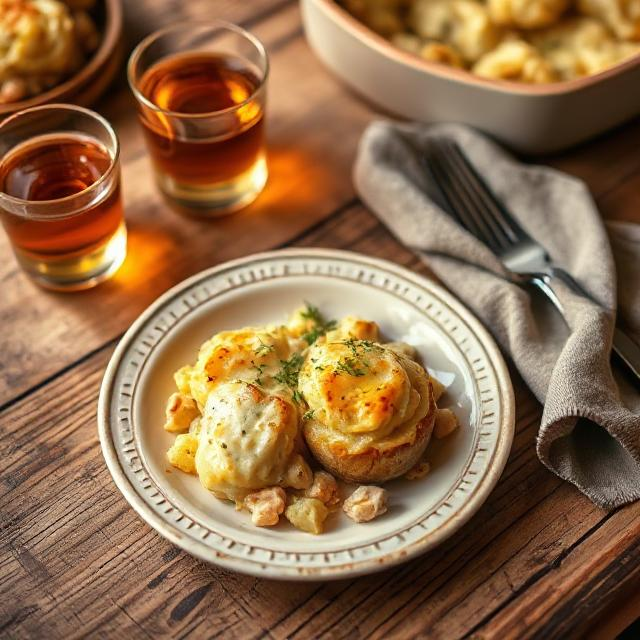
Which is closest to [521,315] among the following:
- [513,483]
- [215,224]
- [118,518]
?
[513,483]

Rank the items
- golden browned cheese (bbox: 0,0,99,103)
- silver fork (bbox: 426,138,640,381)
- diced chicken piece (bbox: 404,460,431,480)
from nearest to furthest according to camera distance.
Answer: diced chicken piece (bbox: 404,460,431,480), silver fork (bbox: 426,138,640,381), golden browned cheese (bbox: 0,0,99,103)

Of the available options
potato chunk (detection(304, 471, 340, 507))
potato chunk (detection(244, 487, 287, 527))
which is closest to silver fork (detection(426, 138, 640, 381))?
potato chunk (detection(304, 471, 340, 507))

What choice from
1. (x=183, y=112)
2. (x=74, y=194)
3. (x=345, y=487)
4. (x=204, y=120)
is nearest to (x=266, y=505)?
(x=345, y=487)

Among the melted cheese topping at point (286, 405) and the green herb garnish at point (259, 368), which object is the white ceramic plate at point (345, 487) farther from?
the green herb garnish at point (259, 368)

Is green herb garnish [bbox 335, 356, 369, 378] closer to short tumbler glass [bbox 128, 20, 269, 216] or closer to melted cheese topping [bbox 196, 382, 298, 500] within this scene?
melted cheese topping [bbox 196, 382, 298, 500]

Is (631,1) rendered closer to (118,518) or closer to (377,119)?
(377,119)

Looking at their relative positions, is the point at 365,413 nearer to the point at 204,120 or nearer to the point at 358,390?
the point at 358,390
